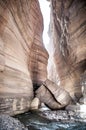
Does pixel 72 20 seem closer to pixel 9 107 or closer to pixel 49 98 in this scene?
pixel 49 98

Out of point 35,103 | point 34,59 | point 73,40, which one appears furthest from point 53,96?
point 73,40

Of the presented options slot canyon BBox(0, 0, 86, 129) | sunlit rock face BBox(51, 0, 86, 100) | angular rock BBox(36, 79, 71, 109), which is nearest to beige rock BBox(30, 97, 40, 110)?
slot canyon BBox(0, 0, 86, 129)

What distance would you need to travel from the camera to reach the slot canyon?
7594 millimetres

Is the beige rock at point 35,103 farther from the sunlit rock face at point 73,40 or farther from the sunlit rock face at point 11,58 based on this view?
the sunlit rock face at point 73,40

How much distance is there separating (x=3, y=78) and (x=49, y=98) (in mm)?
5248

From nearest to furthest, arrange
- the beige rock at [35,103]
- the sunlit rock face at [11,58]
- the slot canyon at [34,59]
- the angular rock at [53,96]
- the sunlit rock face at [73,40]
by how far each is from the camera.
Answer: the sunlit rock face at [11,58] < the slot canyon at [34,59] < the angular rock at [53,96] < the beige rock at [35,103] < the sunlit rock face at [73,40]

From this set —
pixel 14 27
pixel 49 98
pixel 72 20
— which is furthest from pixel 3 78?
pixel 72 20

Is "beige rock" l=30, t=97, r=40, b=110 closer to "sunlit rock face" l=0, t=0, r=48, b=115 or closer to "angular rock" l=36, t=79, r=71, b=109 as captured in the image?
"angular rock" l=36, t=79, r=71, b=109

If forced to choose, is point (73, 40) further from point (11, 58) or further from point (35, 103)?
point (11, 58)

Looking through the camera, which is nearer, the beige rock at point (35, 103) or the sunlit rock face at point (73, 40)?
the beige rock at point (35, 103)

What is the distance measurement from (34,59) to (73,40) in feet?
12.3

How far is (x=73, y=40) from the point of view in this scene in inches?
588

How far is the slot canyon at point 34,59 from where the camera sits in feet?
24.9

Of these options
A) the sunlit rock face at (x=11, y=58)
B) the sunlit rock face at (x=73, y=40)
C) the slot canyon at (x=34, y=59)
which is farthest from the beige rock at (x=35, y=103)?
the sunlit rock face at (x=73, y=40)
